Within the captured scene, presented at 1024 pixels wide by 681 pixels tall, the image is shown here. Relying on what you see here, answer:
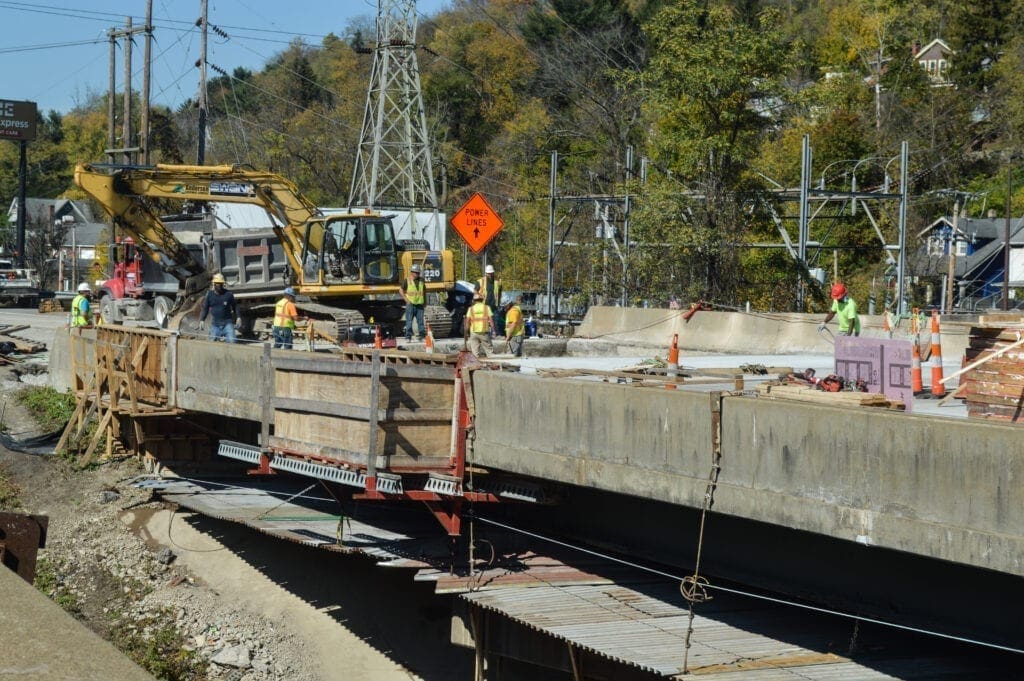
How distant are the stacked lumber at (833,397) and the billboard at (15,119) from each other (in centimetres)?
7601

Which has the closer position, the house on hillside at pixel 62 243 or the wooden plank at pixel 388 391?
the wooden plank at pixel 388 391

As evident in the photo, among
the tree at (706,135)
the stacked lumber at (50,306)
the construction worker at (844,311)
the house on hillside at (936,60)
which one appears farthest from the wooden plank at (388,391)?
the house on hillside at (936,60)

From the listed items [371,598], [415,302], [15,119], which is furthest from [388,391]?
[15,119]

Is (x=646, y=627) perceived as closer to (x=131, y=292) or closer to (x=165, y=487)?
(x=165, y=487)

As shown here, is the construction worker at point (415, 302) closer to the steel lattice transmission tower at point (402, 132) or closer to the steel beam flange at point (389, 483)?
the steel beam flange at point (389, 483)

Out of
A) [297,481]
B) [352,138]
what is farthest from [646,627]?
[352,138]

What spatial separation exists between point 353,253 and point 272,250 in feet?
16.0

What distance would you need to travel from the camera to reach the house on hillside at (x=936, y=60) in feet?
196

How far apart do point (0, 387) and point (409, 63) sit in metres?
22.1

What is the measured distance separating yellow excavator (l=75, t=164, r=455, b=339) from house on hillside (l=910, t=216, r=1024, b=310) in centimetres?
2487

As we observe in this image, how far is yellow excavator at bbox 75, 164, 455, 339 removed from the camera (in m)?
26.9

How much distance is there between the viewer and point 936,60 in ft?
221

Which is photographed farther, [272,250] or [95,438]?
[272,250]

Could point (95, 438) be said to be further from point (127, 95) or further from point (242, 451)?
point (127, 95)
